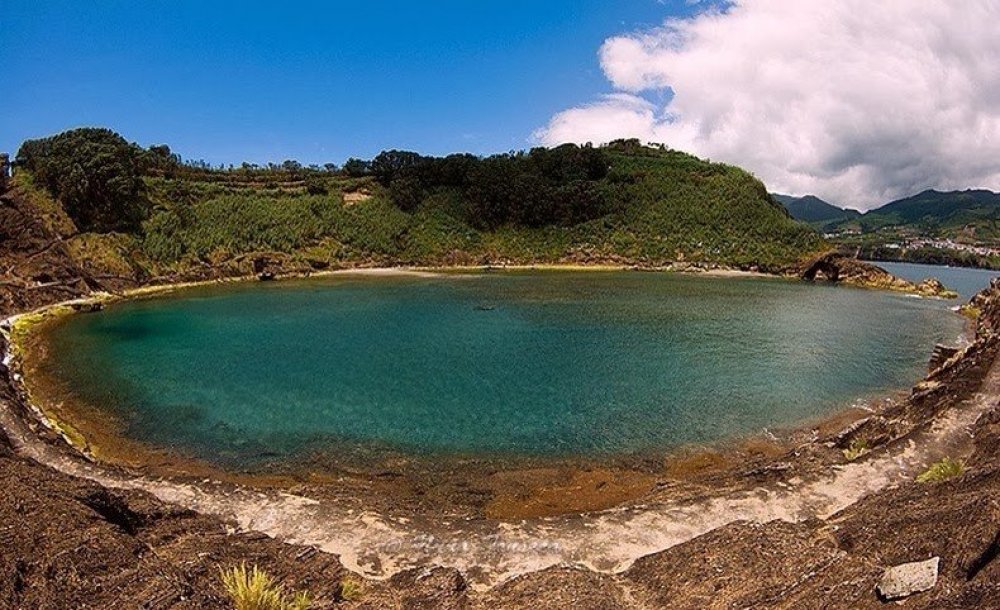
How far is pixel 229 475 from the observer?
57.4 feet

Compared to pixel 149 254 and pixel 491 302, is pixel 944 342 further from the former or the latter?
pixel 149 254

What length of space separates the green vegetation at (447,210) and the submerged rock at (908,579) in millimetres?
76826

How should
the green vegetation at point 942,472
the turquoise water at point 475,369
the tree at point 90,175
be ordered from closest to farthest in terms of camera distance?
the green vegetation at point 942,472 < the turquoise water at point 475,369 < the tree at point 90,175

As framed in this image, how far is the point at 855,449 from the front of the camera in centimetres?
1670

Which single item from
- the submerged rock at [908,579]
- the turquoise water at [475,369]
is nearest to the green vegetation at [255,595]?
the submerged rock at [908,579]

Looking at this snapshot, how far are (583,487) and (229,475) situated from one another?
11000 mm

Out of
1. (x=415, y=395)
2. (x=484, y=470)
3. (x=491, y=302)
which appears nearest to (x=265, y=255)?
(x=491, y=302)

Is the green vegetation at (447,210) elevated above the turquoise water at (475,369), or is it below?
above

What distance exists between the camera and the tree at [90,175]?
65.1 metres

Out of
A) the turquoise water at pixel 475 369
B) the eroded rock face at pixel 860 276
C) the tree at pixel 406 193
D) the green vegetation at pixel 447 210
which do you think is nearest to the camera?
the turquoise water at pixel 475 369

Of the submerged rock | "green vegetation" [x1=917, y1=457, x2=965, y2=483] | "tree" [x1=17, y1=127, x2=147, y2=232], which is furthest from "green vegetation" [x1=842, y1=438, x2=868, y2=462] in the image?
"tree" [x1=17, y1=127, x2=147, y2=232]

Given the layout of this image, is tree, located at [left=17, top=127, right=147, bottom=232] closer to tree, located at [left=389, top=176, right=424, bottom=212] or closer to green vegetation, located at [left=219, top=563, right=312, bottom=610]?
tree, located at [left=389, top=176, right=424, bottom=212]

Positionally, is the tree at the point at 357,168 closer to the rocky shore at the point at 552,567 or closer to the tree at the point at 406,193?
the tree at the point at 406,193

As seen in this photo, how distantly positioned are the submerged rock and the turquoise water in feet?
40.7
